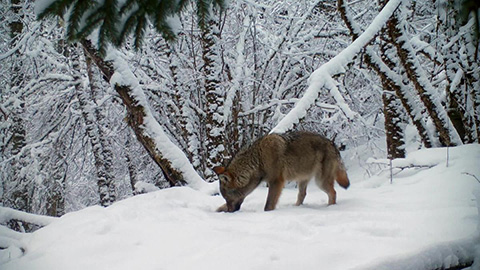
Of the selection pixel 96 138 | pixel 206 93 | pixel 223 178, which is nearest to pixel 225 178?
pixel 223 178

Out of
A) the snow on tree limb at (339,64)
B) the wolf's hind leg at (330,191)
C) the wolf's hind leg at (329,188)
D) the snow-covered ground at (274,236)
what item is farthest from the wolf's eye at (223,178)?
the wolf's hind leg at (330,191)

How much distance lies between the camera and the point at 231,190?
232 inches

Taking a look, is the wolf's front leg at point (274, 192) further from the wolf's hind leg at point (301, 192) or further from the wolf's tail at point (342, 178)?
the wolf's tail at point (342, 178)

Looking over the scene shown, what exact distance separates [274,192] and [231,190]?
0.64 meters

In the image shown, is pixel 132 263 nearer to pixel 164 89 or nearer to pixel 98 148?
pixel 164 89

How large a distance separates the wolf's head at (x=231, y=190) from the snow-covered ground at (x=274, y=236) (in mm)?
470

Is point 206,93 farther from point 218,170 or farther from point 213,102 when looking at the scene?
point 218,170

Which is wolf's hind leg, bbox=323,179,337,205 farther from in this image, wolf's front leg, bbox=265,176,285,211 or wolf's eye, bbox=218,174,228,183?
wolf's eye, bbox=218,174,228,183

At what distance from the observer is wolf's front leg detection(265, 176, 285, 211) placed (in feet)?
18.6

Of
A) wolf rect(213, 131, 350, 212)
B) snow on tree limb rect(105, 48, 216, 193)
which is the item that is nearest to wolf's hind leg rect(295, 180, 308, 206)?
wolf rect(213, 131, 350, 212)

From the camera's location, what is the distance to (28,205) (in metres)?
12.4

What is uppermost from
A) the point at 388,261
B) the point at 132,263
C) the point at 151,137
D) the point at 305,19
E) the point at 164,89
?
the point at 305,19

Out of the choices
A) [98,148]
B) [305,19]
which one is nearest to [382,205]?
[305,19]

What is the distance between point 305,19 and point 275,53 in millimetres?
1406
